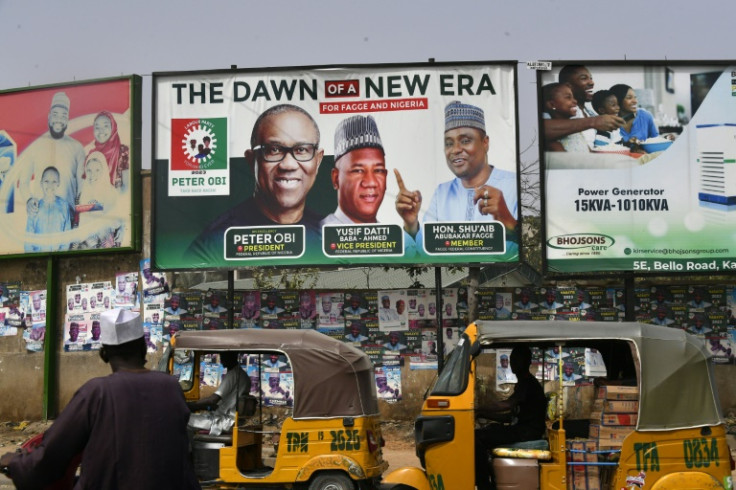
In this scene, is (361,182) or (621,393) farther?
(361,182)

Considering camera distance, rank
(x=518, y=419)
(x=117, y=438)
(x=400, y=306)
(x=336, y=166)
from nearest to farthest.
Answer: (x=117, y=438)
(x=518, y=419)
(x=336, y=166)
(x=400, y=306)

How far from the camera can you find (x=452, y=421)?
834 centimetres

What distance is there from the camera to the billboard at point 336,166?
51.8 feet

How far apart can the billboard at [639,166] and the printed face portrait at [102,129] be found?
765 cm

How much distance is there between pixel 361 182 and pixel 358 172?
18cm

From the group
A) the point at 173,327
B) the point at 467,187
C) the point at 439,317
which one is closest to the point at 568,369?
the point at 439,317

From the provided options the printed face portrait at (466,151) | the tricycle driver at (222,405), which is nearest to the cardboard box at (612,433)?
the tricycle driver at (222,405)

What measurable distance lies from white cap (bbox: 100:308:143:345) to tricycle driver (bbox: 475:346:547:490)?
16.8 feet

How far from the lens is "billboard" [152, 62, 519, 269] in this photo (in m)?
15.8

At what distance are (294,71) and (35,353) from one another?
6910mm

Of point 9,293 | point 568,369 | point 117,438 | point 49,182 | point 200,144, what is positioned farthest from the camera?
point 9,293

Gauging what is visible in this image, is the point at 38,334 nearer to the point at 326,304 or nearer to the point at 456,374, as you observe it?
the point at 326,304

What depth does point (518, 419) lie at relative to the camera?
905 centimetres

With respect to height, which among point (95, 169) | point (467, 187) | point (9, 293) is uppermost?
point (95, 169)
